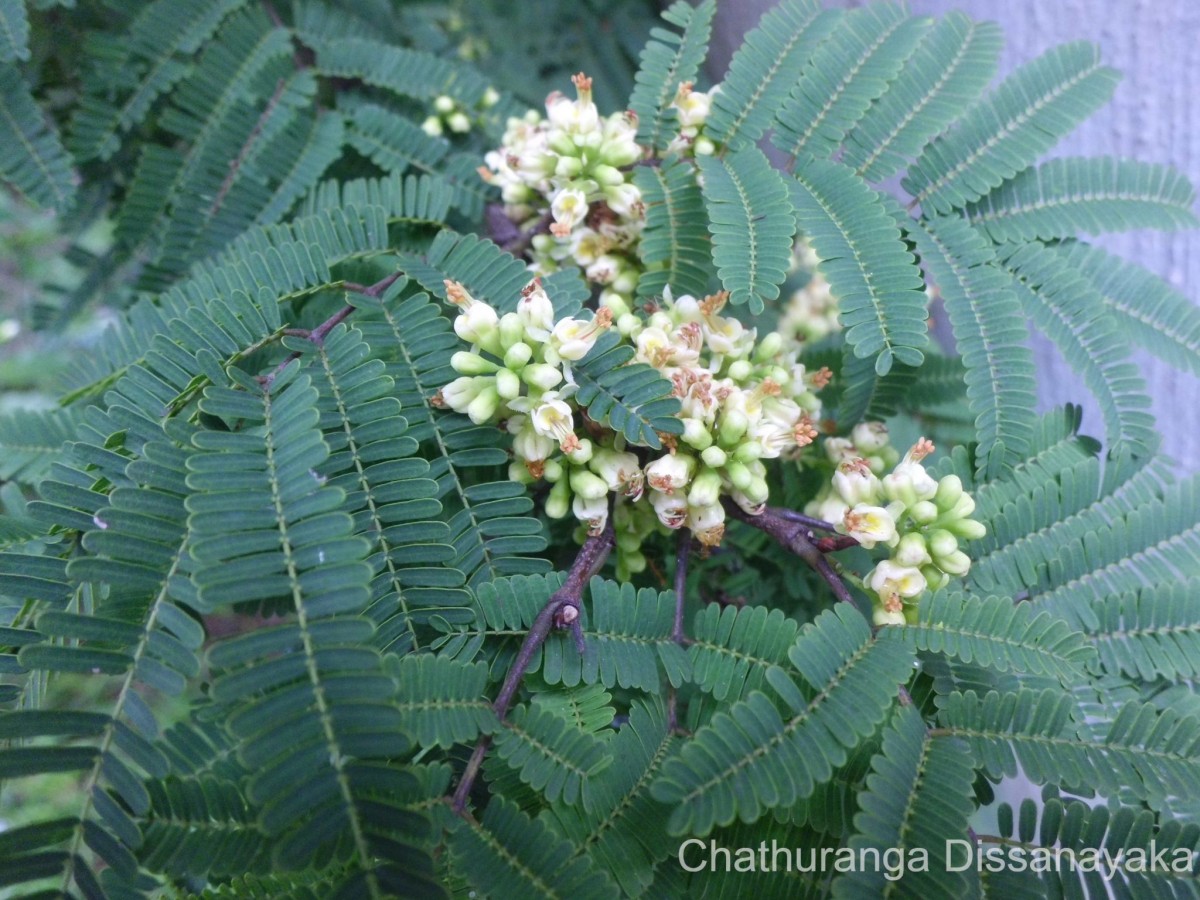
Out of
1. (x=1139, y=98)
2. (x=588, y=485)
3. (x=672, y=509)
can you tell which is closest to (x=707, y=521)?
(x=672, y=509)

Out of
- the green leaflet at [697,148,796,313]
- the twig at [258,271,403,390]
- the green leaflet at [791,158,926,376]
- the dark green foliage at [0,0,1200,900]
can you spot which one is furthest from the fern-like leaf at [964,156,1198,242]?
the twig at [258,271,403,390]

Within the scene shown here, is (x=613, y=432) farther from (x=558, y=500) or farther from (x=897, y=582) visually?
(x=897, y=582)

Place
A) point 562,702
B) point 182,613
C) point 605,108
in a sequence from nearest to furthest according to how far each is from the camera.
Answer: point 182,613, point 562,702, point 605,108

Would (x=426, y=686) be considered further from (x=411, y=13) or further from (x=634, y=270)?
(x=411, y=13)

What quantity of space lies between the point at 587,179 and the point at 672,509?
1.75ft

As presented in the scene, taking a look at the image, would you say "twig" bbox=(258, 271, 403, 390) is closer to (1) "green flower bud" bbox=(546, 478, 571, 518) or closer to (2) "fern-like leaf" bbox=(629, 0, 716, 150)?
(1) "green flower bud" bbox=(546, 478, 571, 518)

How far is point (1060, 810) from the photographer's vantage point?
80cm

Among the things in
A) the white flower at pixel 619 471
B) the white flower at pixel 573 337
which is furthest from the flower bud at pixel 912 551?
the white flower at pixel 573 337

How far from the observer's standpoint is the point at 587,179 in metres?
1.12

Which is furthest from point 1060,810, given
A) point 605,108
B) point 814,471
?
point 605,108

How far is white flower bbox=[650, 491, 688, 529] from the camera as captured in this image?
0.91 metres

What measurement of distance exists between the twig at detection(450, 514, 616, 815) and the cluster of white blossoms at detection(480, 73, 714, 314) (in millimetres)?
387

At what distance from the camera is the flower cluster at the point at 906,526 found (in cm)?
87

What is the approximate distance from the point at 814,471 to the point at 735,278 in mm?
443
